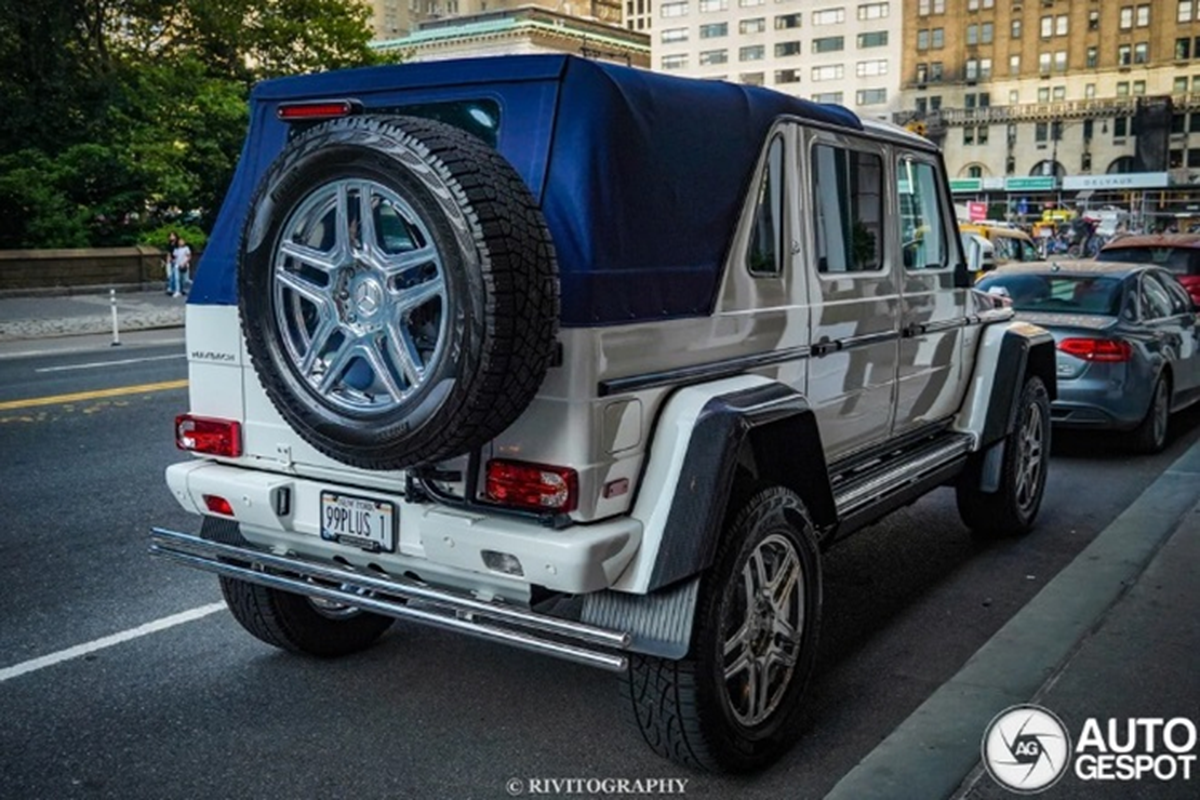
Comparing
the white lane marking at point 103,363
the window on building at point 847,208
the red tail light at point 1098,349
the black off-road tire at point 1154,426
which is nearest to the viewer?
the window on building at point 847,208

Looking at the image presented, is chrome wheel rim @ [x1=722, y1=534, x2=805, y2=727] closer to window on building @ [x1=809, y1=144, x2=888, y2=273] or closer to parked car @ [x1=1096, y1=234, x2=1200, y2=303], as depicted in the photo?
window on building @ [x1=809, y1=144, x2=888, y2=273]

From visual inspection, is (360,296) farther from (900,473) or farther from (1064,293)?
(1064,293)

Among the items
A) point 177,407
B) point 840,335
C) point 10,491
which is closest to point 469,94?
point 840,335

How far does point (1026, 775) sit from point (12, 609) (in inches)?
178

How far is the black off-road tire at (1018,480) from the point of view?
660cm

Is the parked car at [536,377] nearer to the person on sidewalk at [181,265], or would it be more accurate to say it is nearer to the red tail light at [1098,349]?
the red tail light at [1098,349]

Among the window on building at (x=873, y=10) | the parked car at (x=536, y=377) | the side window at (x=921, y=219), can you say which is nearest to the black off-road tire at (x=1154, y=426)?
the side window at (x=921, y=219)

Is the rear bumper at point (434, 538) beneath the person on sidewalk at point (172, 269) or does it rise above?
beneath

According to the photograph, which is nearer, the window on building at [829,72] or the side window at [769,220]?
the side window at [769,220]

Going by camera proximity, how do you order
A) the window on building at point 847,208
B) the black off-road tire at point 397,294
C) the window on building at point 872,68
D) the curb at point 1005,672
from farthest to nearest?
1. the window on building at point 872,68
2. the window on building at point 847,208
3. the curb at point 1005,672
4. the black off-road tire at point 397,294

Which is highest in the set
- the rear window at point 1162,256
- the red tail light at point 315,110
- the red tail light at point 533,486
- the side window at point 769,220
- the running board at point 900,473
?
the red tail light at point 315,110

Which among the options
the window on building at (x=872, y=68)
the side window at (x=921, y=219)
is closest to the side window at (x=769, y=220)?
the side window at (x=921, y=219)

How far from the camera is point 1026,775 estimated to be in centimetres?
368

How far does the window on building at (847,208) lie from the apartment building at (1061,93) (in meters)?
119
